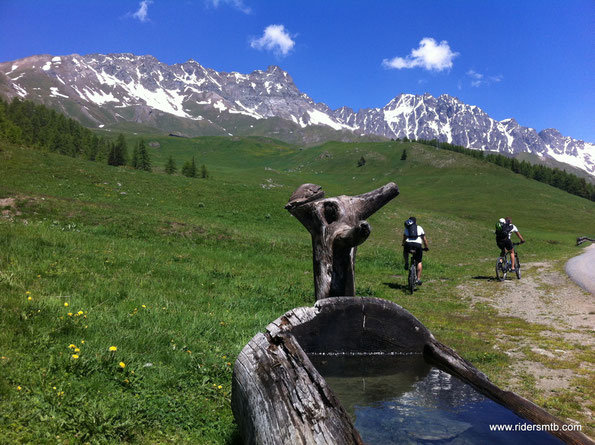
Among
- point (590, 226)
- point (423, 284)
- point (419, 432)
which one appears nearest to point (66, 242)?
point (419, 432)

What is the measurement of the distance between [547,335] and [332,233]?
7.08 m

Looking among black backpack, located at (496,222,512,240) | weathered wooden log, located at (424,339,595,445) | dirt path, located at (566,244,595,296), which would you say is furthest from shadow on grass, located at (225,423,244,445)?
black backpack, located at (496,222,512,240)

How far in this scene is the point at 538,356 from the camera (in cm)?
736

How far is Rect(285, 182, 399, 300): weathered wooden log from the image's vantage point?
5.37 metres

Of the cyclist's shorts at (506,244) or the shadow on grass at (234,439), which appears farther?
the cyclist's shorts at (506,244)

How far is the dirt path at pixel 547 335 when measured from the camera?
19.5ft

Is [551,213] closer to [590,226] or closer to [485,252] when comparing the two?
[590,226]

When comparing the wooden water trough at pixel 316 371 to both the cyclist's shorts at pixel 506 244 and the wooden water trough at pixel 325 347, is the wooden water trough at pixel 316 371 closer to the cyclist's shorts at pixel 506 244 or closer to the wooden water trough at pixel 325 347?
the wooden water trough at pixel 325 347

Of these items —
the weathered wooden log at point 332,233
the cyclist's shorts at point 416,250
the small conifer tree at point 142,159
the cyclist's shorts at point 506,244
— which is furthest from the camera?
the small conifer tree at point 142,159

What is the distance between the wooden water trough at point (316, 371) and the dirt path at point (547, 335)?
2.12 m

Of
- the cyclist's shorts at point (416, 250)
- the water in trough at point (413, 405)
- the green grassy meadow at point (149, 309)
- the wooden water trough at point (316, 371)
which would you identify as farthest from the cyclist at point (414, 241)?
the water in trough at point (413, 405)

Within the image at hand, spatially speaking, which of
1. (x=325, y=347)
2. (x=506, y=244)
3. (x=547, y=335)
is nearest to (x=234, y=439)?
(x=325, y=347)

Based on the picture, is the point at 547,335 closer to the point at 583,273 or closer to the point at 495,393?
the point at 495,393

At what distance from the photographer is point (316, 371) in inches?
111
